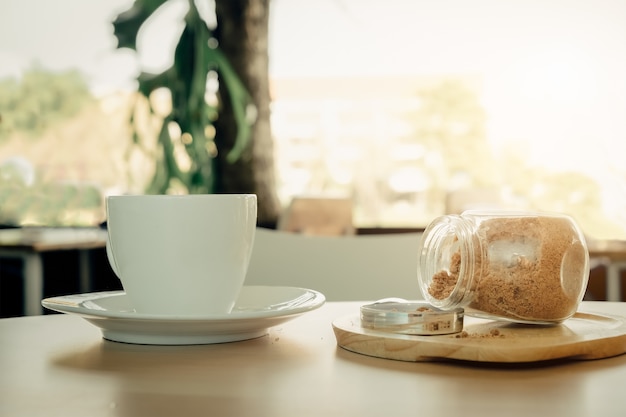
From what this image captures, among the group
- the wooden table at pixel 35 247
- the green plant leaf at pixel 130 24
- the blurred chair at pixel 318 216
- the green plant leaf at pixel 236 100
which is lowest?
the wooden table at pixel 35 247

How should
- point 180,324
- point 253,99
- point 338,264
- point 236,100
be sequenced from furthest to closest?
1. point 253,99
2. point 236,100
3. point 338,264
4. point 180,324

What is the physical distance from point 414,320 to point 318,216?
261cm

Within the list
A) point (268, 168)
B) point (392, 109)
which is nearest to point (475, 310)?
point (268, 168)

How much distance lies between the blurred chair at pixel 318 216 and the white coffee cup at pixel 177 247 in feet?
7.99

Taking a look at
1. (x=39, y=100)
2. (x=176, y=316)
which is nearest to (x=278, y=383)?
(x=176, y=316)

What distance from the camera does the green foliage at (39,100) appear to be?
4973 millimetres

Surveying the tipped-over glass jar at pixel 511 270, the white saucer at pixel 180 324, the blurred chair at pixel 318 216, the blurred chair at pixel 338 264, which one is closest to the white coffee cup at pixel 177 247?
the white saucer at pixel 180 324

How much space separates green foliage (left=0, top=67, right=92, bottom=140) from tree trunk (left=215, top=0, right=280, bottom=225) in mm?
2229

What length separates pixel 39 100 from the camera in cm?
504

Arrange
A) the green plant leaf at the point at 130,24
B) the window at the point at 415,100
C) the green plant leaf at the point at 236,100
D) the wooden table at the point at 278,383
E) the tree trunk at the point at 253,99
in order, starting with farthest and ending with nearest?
the window at the point at 415,100 → the tree trunk at the point at 253,99 → the green plant leaf at the point at 236,100 → the green plant leaf at the point at 130,24 → the wooden table at the point at 278,383

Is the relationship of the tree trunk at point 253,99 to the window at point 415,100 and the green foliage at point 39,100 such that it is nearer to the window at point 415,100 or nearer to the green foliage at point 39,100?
the window at point 415,100

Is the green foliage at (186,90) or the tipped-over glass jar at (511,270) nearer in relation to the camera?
the tipped-over glass jar at (511,270)

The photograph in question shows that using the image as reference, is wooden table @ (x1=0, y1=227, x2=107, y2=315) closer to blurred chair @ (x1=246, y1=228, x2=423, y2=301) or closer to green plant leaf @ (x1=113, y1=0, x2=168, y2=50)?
green plant leaf @ (x1=113, y1=0, x2=168, y2=50)

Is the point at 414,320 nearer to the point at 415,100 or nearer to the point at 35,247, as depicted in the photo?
the point at 35,247
